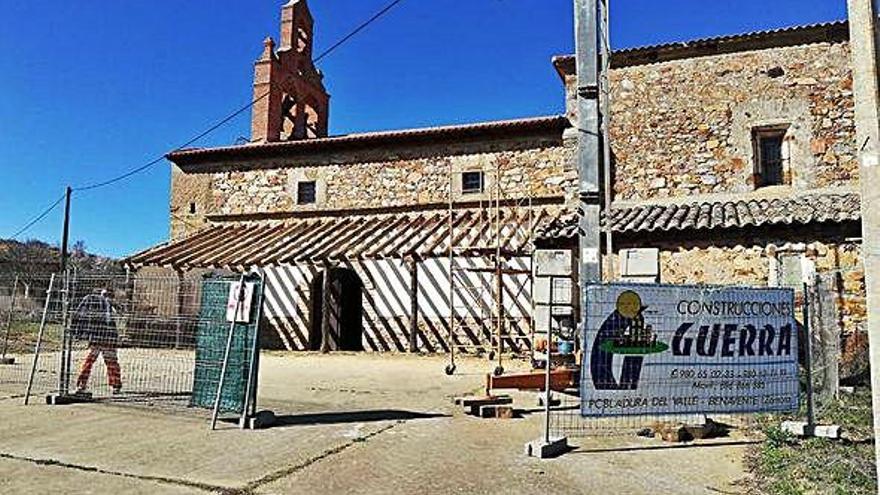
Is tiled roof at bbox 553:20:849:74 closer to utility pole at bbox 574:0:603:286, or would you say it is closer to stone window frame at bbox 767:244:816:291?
stone window frame at bbox 767:244:816:291

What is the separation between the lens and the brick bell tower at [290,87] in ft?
75.8

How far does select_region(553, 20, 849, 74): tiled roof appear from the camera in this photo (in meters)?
14.8

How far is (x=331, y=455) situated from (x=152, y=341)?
4.96 m

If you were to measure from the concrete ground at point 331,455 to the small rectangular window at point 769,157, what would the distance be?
10.7 metres

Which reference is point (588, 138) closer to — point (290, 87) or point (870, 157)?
point (870, 157)

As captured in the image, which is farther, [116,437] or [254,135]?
[254,135]

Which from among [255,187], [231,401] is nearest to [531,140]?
[255,187]

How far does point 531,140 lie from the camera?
60.3 feet

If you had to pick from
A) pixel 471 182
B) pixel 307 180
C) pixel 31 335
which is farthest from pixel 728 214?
pixel 31 335

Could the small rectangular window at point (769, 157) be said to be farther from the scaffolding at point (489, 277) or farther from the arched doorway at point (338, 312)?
the arched doorway at point (338, 312)

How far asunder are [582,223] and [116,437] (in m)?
5.09

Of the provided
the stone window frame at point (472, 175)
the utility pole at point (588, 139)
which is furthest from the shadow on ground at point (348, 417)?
the stone window frame at point (472, 175)

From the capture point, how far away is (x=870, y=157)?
3654mm

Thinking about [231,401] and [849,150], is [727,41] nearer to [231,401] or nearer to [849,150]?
[849,150]
